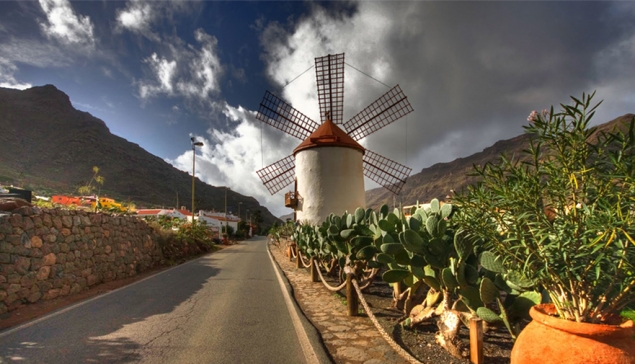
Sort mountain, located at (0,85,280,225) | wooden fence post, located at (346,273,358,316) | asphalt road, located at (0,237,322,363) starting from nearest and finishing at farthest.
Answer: asphalt road, located at (0,237,322,363), wooden fence post, located at (346,273,358,316), mountain, located at (0,85,280,225)

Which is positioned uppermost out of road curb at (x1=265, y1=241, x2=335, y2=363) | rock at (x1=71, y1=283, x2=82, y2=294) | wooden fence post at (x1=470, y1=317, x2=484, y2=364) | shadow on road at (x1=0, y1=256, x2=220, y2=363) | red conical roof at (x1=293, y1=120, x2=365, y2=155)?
red conical roof at (x1=293, y1=120, x2=365, y2=155)

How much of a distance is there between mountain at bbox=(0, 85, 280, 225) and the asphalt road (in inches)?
2261

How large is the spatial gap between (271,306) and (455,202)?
4933 mm

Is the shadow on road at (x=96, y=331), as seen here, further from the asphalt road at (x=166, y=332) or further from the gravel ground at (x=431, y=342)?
the gravel ground at (x=431, y=342)

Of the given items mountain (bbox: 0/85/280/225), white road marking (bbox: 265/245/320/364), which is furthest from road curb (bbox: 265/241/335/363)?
mountain (bbox: 0/85/280/225)

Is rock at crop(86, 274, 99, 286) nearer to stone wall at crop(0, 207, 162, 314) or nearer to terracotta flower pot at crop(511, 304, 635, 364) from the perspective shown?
stone wall at crop(0, 207, 162, 314)

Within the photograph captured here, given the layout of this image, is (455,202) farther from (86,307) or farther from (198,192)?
(198,192)

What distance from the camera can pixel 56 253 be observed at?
316 inches

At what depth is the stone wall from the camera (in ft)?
21.9

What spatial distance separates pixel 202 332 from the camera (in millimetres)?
5039

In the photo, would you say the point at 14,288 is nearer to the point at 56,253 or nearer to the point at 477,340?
the point at 56,253

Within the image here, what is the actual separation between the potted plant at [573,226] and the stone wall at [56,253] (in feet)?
27.1

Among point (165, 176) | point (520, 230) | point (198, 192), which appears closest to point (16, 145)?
point (165, 176)

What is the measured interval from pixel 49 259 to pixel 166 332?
4667mm
